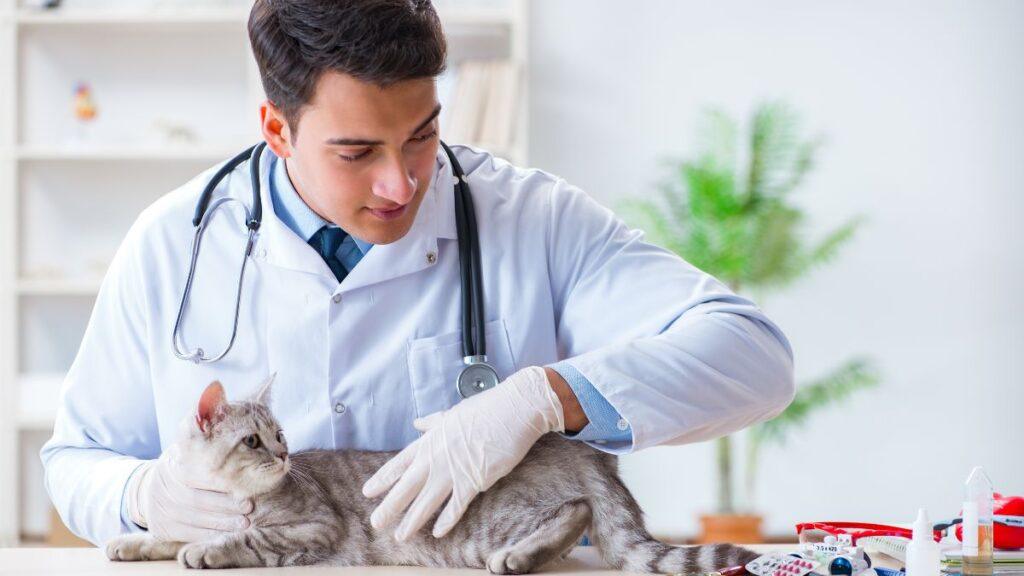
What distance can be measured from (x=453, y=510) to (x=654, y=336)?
0.39 metres

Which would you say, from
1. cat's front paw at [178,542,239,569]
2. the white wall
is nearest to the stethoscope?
cat's front paw at [178,542,239,569]

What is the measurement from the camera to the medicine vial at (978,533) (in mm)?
1271

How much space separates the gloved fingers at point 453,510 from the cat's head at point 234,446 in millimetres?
222

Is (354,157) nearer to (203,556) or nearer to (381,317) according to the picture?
(381,317)

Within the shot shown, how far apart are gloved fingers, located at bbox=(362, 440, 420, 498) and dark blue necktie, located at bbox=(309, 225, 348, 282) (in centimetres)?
35

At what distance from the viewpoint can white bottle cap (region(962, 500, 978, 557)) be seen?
1.27 metres

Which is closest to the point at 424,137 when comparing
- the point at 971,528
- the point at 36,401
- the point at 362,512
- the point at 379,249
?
the point at 379,249

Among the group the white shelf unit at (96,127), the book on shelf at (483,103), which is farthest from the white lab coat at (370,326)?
the white shelf unit at (96,127)

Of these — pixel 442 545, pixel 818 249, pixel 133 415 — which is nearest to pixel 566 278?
pixel 442 545

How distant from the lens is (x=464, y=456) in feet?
4.71

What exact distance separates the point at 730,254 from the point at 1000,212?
3.89 ft

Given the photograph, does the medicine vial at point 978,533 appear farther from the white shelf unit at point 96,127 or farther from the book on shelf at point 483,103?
the white shelf unit at point 96,127

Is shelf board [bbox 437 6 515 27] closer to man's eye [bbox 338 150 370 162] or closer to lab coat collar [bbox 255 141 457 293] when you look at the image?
lab coat collar [bbox 255 141 457 293]

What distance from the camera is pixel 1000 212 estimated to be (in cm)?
406
